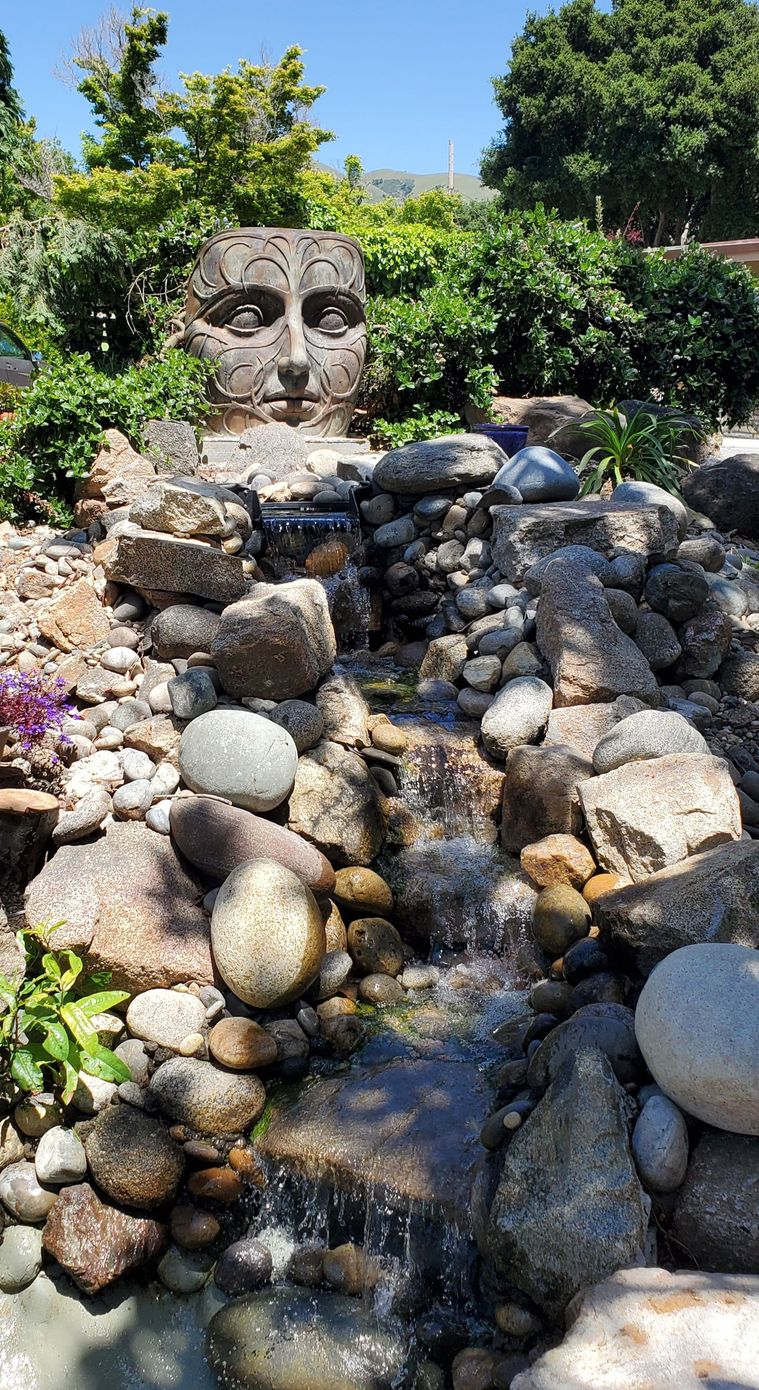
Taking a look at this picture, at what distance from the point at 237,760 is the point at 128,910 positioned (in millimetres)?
822

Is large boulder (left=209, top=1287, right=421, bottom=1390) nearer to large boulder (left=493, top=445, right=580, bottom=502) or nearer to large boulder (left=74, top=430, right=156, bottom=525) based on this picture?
large boulder (left=74, top=430, right=156, bottom=525)

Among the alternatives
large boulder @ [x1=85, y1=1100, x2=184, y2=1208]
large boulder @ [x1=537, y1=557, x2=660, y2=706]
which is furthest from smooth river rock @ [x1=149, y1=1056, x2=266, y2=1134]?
large boulder @ [x1=537, y1=557, x2=660, y2=706]

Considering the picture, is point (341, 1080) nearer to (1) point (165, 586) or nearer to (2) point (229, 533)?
(1) point (165, 586)

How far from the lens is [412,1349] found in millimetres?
2895

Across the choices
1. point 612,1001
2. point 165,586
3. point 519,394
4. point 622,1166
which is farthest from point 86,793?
point 519,394

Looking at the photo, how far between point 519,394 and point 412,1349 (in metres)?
10.1

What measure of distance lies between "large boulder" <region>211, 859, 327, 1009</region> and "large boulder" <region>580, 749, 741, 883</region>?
4.46ft

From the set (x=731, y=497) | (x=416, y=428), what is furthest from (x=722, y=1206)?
(x=416, y=428)

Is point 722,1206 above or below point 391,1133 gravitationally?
above

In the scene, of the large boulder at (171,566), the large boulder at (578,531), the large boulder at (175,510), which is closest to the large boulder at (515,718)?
the large boulder at (578,531)

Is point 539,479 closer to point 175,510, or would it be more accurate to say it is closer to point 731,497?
point 731,497

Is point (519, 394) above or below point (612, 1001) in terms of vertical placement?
above

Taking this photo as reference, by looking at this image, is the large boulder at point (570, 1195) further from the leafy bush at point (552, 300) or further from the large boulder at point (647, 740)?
the leafy bush at point (552, 300)

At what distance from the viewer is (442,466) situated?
23.2ft
